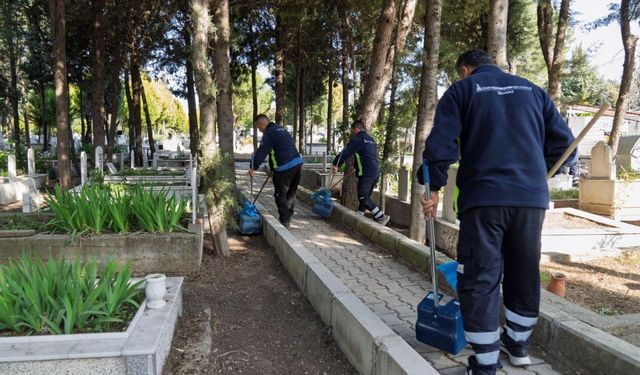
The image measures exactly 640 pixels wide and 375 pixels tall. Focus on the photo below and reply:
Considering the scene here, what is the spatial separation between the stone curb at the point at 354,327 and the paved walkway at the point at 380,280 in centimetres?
34

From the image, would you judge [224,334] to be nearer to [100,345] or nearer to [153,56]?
[100,345]

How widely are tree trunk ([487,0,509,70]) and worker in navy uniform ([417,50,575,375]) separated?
3.85 m

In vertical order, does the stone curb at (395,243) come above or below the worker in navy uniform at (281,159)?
below

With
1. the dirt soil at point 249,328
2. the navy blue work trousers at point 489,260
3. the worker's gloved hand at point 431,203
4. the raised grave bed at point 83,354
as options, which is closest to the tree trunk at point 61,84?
the dirt soil at point 249,328

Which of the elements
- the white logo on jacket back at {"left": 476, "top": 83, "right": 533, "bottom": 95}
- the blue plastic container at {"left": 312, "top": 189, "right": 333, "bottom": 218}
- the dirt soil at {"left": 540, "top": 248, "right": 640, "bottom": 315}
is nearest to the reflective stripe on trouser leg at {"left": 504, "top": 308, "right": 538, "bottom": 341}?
the white logo on jacket back at {"left": 476, "top": 83, "right": 533, "bottom": 95}

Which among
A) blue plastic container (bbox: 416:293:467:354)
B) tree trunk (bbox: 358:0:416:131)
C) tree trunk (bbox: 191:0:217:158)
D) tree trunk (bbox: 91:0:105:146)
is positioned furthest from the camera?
tree trunk (bbox: 91:0:105:146)

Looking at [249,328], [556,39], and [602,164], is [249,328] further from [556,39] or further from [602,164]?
[556,39]

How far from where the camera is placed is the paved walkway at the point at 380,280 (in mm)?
3261

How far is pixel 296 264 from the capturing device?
18.4 ft

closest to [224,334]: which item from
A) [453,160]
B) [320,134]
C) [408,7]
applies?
[453,160]

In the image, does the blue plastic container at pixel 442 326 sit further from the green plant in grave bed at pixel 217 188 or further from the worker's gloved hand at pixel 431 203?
the green plant in grave bed at pixel 217 188

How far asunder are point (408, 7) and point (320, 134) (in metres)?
76.3

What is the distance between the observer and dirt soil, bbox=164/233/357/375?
12.4 ft

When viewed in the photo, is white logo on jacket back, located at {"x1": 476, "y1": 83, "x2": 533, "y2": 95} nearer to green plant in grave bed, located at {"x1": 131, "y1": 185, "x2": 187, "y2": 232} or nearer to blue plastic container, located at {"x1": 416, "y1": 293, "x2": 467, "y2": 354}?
blue plastic container, located at {"x1": 416, "y1": 293, "x2": 467, "y2": 354}
